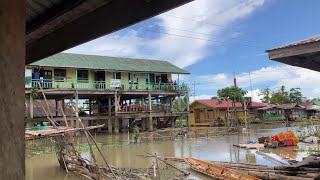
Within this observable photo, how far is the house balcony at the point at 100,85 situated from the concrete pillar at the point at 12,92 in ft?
82.2

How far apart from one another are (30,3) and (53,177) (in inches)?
462

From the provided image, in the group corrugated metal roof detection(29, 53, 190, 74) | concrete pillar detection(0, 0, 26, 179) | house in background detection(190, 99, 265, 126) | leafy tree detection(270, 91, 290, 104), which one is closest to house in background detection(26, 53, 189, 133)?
corrugated metal roof detection(29, 53, 190, 74)

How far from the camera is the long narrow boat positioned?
10250 millimetres

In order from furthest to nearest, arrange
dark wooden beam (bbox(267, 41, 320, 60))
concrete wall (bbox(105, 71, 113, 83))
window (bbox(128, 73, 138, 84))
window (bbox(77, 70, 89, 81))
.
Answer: window (bbox(128, 73, 138, 84)) → concrete wall (bbox(105, 71, 113, 83)) → window (bbox(77, 70, 89, 81)) → dark wooden beam (bbox(267, 41, 320, 60))

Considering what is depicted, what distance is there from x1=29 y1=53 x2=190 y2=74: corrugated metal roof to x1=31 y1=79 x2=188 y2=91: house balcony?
4.75ft

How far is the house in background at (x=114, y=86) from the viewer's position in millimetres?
30097

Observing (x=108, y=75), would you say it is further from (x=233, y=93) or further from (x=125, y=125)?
(x=233, y=93)

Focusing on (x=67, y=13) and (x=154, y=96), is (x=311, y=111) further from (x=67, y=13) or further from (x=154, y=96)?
(x=67, y=13)

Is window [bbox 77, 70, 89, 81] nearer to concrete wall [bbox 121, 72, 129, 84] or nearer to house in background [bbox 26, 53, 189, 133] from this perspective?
house in background [bbox 26, 53, 189, 133]

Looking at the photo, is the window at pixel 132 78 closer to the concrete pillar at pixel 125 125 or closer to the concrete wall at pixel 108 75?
the concrete wall at pixel 108 75

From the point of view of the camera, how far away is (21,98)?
225 centimetres

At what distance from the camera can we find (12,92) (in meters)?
2.19

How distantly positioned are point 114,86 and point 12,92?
30357 mm

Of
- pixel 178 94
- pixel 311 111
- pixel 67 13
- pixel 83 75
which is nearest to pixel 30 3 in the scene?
pixel 67 13
